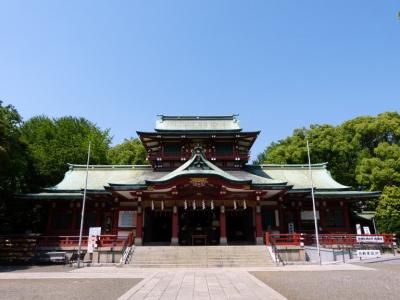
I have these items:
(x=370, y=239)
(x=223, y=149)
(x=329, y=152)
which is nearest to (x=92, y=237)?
(x=223, y=149)

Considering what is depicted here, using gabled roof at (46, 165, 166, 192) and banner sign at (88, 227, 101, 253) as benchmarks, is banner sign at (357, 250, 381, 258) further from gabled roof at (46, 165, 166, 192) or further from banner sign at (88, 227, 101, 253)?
banner sign at (88, 227, 101, 253)

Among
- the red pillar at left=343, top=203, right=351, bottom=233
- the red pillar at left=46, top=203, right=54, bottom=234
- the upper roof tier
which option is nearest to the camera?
the red pillar at left=46, top=203, right=54, bottom=234

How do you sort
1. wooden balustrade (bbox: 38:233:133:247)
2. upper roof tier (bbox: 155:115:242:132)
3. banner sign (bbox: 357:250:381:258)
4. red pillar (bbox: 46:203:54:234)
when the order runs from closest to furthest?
1. banner sign (bbox: 357:250:381:258)
2. wooden balustrade (bbox: 38:233:133:247)
3. red pillar (bbox: 46:203:54:234)
4. upper roof tier (bbox: 155:115:242:132)

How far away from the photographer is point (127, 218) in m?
25.8

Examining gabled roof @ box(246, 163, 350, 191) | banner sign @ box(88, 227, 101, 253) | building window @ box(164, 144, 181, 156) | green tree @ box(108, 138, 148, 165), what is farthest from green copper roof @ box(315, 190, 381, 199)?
green tree @ box(108, 138, 148, 165)

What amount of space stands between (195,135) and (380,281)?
66.1 ft

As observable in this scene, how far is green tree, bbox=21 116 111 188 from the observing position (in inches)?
1364

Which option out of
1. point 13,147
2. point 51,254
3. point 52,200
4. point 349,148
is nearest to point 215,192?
point 51,254

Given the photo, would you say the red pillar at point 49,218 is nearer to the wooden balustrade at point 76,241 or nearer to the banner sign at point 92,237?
the wooden balustrade at point 76,241

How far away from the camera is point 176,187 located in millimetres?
23188

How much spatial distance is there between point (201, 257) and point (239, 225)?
Answer: 8.45 m

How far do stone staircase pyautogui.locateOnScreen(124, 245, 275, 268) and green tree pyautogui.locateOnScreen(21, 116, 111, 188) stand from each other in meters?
19.4

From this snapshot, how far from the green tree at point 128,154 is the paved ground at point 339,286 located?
4023 cm

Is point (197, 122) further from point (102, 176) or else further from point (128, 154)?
point (128, 154)
